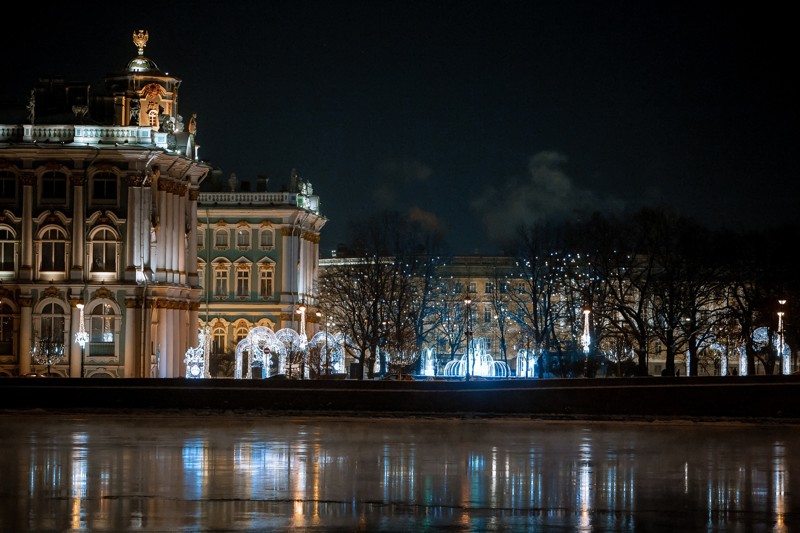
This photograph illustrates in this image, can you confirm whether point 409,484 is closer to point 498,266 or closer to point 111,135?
point 111,135

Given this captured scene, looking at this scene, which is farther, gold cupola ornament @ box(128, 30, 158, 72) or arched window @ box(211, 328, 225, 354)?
arched window @ box(211, 328, 225, 354)

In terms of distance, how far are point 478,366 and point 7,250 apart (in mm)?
43823

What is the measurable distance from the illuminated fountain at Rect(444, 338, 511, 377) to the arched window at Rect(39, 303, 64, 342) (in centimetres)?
3244

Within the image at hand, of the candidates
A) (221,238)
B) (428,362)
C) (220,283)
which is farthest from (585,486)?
(428,362)

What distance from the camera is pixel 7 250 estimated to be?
83.9 metres

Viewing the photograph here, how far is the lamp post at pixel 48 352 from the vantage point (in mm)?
81125

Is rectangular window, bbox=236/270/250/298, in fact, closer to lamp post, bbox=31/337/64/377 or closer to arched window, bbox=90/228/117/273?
arched window, bbox=90/228/117/273

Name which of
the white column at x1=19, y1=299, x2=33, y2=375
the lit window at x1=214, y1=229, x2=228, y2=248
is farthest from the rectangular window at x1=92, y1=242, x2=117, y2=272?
the lit window at x1=214, y1=229, x2=228, y2=248

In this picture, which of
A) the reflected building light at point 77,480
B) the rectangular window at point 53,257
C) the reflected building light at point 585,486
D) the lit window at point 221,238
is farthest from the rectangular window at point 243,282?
the reflected building light at point 585,486

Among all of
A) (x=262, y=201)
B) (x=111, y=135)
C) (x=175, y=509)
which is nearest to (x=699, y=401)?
(x=175, y=509)

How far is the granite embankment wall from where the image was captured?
51.4m

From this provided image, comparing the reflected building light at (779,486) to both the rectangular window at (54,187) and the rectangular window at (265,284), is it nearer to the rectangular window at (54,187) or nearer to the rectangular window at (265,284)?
the rectangular window at (54,187)

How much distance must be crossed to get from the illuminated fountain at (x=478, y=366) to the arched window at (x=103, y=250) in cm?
3079

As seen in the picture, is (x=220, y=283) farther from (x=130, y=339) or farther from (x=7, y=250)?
(x=7, y=250)
